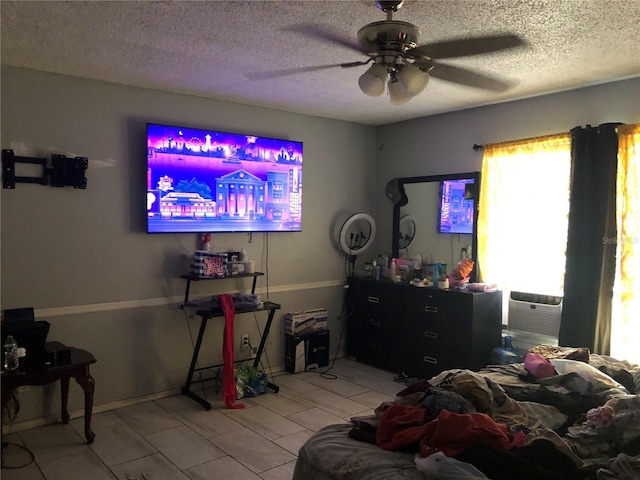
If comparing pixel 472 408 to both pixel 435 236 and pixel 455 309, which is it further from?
pixel 435 236

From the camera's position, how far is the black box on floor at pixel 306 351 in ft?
14.9

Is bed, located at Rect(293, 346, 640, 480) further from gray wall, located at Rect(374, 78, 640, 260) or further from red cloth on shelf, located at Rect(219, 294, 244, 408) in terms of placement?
gray wall, located at Rect(374, 78, 640, 260)

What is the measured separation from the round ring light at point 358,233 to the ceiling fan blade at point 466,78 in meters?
1.76

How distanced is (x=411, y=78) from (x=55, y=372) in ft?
8.56

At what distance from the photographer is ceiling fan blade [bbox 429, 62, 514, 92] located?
326cm

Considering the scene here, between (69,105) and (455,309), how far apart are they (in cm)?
327

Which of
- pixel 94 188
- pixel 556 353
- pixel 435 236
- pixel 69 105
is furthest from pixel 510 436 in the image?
pixel 69 105

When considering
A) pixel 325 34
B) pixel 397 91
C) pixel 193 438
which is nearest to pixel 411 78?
pixel 397 91

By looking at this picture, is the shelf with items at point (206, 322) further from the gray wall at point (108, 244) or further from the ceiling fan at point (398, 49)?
the ceiling fan at point (398, 49)

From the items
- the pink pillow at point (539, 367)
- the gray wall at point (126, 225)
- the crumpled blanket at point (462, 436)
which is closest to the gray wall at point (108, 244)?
the gray wall at point (126, 225)

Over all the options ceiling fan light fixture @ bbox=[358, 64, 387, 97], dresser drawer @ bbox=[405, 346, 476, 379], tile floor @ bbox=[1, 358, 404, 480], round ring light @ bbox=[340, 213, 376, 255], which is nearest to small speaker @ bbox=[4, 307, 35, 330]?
tile floor @ bbox=[1, 358, 404, 480]

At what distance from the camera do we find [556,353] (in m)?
3.12

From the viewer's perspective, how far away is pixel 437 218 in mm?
4676

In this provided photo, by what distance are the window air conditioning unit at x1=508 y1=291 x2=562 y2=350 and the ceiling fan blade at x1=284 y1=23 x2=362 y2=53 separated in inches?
94.4
